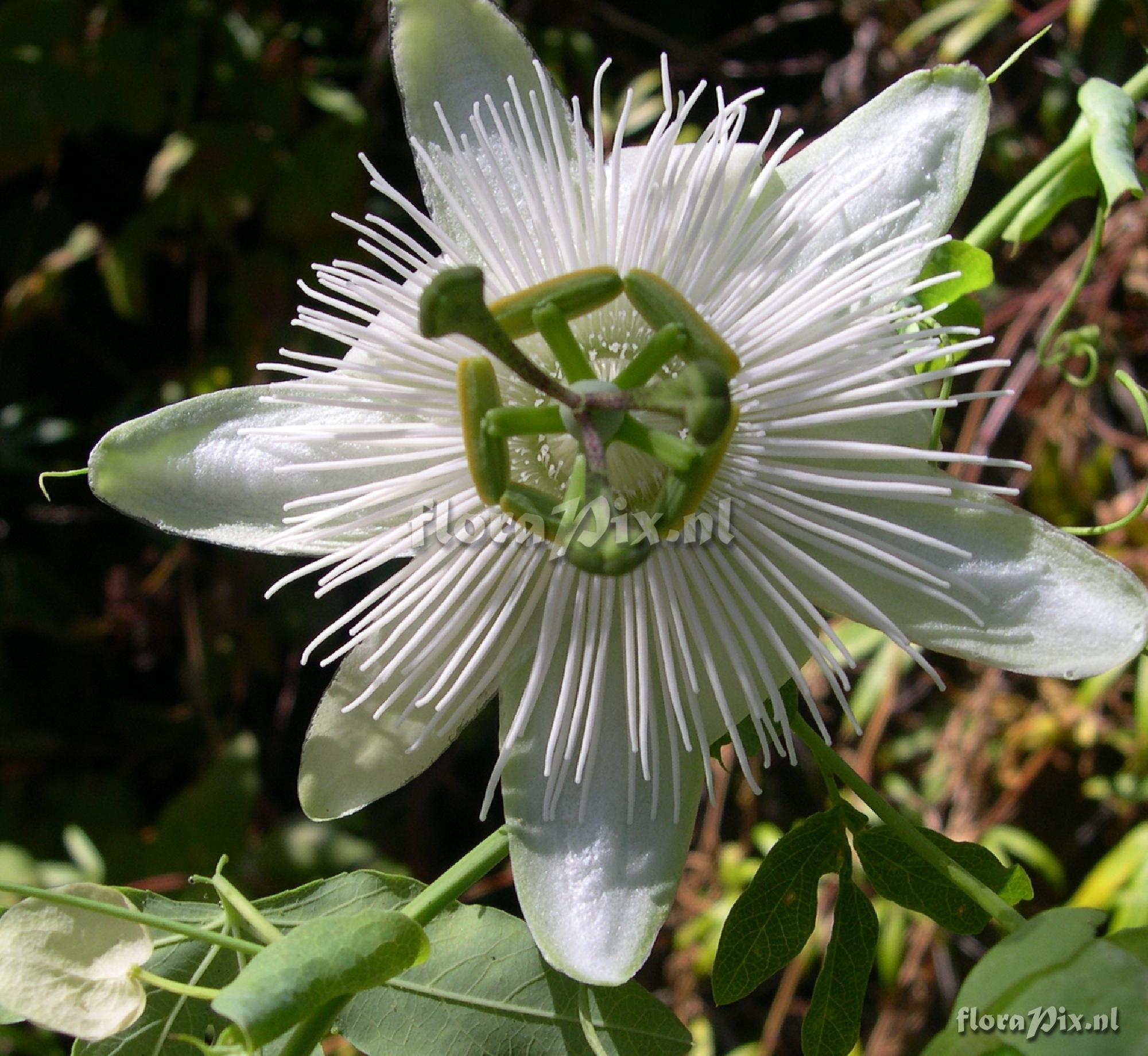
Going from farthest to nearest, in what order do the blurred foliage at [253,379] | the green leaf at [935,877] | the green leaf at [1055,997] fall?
1. the blurred foliage at [253,379]
2. the green leaf at [935,877]
3. the green leaf at [1055,997]

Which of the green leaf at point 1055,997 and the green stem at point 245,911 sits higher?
the green stem at point 245,911

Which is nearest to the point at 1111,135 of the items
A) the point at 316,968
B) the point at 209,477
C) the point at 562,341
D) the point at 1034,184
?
the point at 1034,184

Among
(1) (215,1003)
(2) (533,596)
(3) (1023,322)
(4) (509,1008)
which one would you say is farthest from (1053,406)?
(1) (215,1003)

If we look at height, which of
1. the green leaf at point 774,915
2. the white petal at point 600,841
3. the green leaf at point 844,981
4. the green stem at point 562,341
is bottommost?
the green leaf at point 844,981

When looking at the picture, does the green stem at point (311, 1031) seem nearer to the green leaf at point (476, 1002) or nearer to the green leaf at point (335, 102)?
the green leaf at point (476, 1002)

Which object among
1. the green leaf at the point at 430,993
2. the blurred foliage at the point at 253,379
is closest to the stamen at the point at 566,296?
the green leaf at the point at 430,993

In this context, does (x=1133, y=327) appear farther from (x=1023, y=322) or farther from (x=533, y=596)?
(x=533, y=596)
